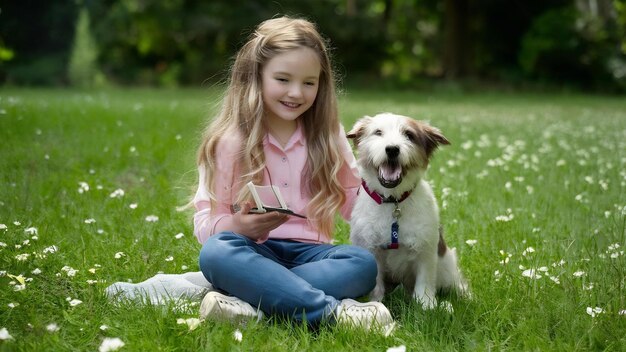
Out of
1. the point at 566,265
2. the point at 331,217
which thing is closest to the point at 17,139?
the point at 331,217

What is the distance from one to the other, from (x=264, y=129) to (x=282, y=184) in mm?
354

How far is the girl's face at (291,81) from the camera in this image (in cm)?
388

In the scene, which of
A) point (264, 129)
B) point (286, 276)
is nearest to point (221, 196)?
point (264, 129)

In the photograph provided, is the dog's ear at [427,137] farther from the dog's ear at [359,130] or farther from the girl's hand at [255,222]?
the girl's hand at [255,222]

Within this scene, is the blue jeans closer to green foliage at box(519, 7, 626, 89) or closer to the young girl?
the young girl

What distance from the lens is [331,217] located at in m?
4.02

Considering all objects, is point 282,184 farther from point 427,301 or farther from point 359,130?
point 427,301

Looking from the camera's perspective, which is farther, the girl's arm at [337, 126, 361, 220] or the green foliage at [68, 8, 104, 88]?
the green foliage at [68, 8, 104, 88]

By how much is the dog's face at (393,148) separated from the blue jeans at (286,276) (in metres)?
0.44

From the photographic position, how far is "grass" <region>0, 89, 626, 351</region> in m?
3.13

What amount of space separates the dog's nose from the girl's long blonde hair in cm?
59

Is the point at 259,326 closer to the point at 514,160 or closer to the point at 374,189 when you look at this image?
the point at 374,189

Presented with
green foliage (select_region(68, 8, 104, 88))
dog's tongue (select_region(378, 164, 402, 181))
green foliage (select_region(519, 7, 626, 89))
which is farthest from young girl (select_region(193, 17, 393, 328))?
green foliage (select_region(519, 7, 626, 89))

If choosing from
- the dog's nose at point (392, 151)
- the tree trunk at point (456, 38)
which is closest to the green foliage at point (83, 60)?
the tree trunk at point (456, 38)
